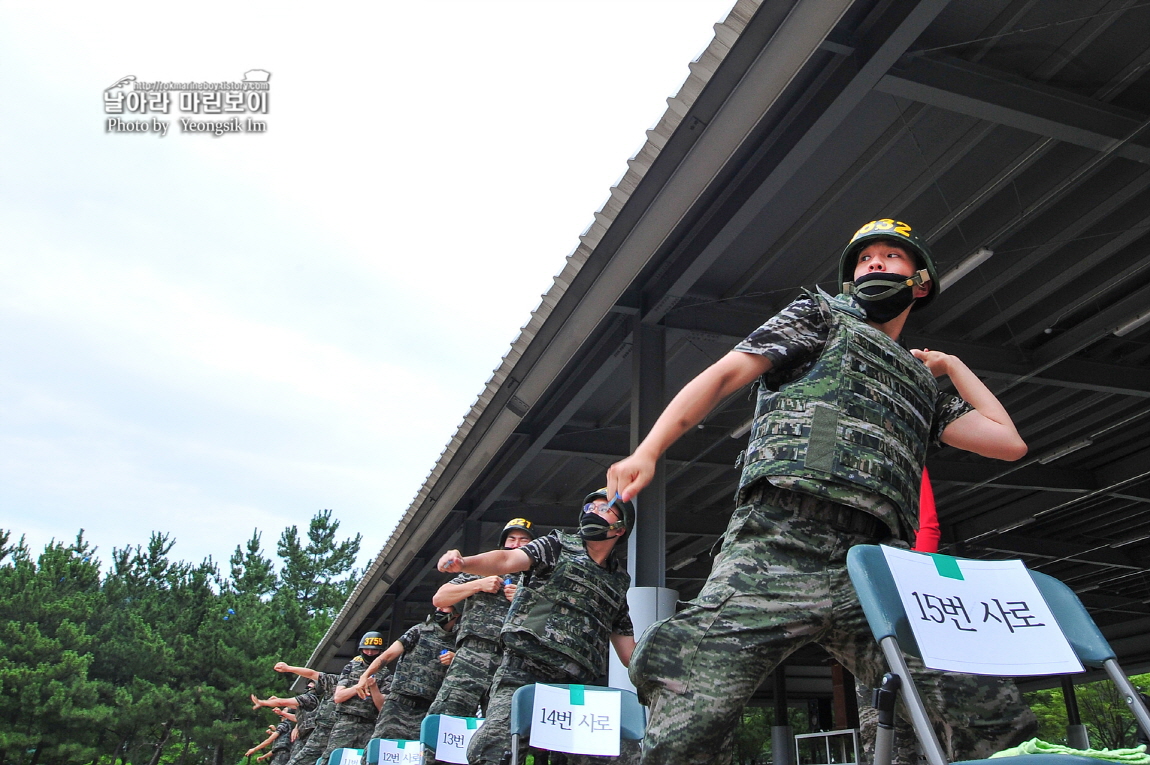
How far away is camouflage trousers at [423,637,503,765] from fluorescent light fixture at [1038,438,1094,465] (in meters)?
8.90

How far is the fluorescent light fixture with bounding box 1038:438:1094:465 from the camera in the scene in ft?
38.2

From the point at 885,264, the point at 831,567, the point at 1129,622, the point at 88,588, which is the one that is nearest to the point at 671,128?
the point at 885,264

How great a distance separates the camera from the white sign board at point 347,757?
888 cm

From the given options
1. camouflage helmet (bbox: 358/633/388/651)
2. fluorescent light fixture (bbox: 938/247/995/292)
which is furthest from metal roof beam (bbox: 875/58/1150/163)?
camouflage helmet (bbox: 358/633/388/651)

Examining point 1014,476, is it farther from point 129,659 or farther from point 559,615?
point 129,659

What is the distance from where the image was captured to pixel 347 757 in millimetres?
9047

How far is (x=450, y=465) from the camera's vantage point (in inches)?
431

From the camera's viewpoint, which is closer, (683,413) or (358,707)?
(683,413)

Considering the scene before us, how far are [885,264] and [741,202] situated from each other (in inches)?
152

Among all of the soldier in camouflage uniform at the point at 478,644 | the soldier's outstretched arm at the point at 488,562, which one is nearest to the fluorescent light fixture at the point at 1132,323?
the soldier in camouflage uniform at the point at 478,644

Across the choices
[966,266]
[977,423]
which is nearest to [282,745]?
[966,266]

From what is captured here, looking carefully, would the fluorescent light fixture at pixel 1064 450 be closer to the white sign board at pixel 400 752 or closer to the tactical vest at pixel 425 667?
the tactical vest at pixel 425 667

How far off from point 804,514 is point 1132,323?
8.24m

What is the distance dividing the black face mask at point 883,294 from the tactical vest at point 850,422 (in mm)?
143
